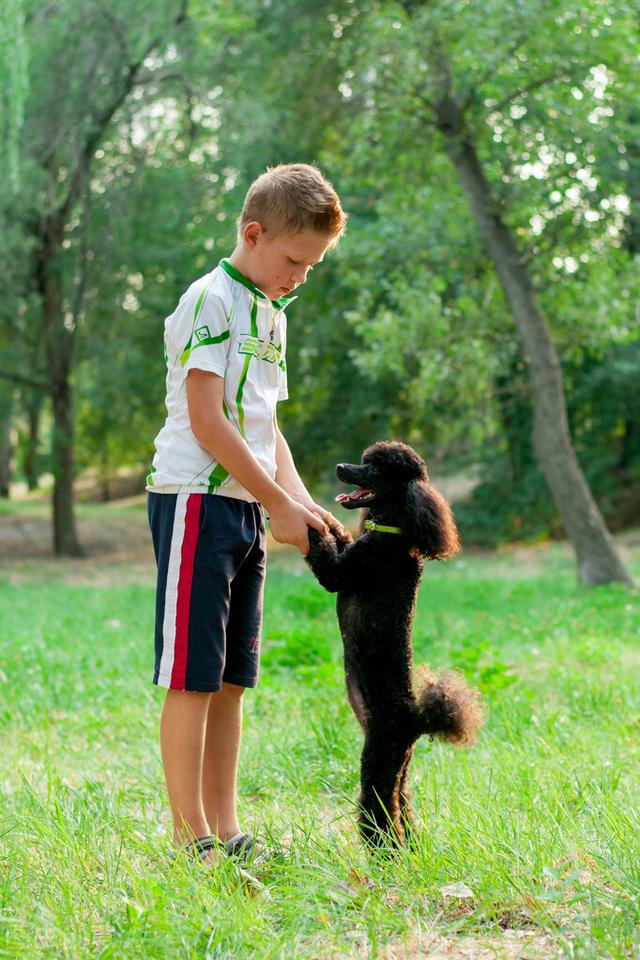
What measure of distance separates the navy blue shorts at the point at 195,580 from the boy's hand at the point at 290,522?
13 cm

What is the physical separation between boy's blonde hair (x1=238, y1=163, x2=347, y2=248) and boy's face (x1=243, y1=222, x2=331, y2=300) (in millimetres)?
21

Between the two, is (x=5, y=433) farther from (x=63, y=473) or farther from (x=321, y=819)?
(x=321, y=819)

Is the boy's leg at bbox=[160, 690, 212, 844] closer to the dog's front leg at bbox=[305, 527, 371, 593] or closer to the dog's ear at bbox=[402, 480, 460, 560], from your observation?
the dog's front leg at bbox=[305, 527, 371, 593]

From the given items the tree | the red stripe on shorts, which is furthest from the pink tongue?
the tree

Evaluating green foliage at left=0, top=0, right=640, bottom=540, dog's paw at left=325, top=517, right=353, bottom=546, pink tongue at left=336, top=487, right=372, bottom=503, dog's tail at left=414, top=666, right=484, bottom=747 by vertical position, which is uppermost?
green foliage at left=0, top=0, right=640, bottom=540

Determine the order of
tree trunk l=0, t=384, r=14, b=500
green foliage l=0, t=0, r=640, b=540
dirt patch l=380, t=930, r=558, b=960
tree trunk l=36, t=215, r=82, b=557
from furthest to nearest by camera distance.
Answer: tree trunk l=0, t=384, r=14, b=500 < tree trunk l=36, t=215, r=82, b=557 < green foliage l=0, t=0, r=640, b=540 < dirt patch l=380, t=930, r=558, b=960

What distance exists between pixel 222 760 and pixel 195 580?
665mm

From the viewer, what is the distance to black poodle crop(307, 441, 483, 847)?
Answer: 114 inches

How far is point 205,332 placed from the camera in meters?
2.87

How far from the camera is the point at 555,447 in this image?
36.2 feet

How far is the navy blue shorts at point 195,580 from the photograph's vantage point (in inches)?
112

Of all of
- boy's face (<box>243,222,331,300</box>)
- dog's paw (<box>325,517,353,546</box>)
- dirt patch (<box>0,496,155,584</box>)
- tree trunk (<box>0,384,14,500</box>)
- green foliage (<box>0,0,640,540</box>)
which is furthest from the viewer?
tree trunk (<box>0,384,14,500</box>)

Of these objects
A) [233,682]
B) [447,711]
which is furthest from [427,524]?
[233,682]

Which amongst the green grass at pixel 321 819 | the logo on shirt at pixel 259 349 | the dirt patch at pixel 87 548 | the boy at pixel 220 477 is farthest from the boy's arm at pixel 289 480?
the dirt patch at pixel 87 548
